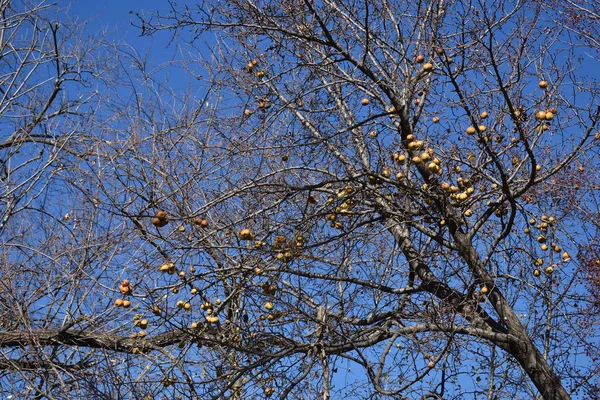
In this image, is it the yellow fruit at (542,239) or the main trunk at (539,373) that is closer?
the main trunk at (539,373)

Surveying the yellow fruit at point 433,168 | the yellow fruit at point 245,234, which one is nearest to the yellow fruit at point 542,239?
the yellow fruit at point 433,168

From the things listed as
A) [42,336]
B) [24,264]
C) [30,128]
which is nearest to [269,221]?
[42,336]

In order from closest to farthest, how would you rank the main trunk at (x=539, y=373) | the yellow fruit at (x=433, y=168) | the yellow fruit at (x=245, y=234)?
1. the yellow fruit at (x=433, y=168)
2. the yellow fruit at (x=245, y=234)
3. the main trunk at (x=539, y=373)

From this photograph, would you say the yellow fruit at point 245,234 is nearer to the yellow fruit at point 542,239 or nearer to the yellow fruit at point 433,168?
the yellow fruit at point 433,168

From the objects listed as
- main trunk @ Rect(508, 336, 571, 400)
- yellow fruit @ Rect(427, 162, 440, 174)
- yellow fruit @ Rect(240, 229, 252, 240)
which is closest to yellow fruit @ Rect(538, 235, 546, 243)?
main trunk @ Rect(508, 336, 571, 400)

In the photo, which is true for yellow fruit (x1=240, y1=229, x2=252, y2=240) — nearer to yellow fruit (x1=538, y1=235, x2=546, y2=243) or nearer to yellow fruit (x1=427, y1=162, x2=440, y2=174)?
yellow fruit (x1=427, y1=162, x2=440, y2=174)

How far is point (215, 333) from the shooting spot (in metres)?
4.80

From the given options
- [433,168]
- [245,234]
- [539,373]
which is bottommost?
[539,373]

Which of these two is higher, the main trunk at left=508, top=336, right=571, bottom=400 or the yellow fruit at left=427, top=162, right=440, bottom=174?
the yellow fruit at left=427, top=162, right=440, bottom=174

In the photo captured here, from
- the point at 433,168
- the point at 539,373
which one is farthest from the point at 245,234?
the point at 539,373

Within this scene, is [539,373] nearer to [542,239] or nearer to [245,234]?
[542,239]

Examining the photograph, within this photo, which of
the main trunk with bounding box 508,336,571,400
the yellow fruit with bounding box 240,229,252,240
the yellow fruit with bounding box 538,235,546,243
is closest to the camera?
the yellow fruit with bounding box 240,229,252,240

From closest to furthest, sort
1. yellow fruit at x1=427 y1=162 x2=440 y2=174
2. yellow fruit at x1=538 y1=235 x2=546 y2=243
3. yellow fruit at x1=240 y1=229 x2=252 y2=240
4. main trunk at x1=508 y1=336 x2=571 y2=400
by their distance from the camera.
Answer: yellow fruit at x1=427 y1=162 x2=440 y2=174
yellow fruit at x1=240 y1=229 x2=252 y2=240
main trunk at x1=508 y1=336 x2=571 y2=400
yellow fruit at x1=538 y1=235 x2=546 y2=243

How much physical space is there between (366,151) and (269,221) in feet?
3.09
